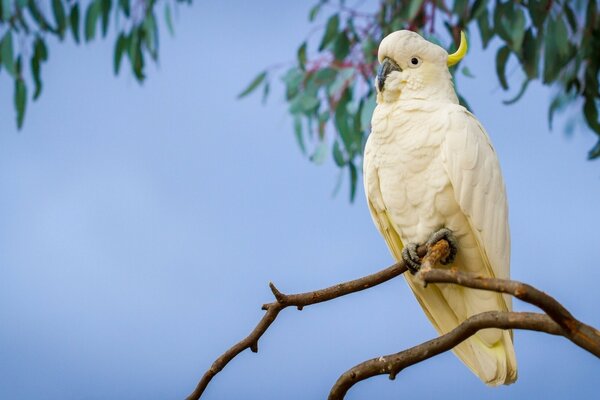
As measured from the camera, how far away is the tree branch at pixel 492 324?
1.38 metres

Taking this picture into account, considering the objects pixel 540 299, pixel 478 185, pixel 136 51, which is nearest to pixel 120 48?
pixel 136 51

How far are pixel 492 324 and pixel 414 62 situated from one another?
0.66m

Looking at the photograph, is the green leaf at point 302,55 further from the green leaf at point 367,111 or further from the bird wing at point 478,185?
the bird wing at point 478,185

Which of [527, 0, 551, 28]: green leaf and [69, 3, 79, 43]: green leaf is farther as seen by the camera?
[69, 3, 79, 43]: green leaf

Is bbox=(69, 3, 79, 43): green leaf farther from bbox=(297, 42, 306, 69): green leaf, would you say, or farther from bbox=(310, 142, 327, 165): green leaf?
bbox=(310, 142, 327, 165): green leaf

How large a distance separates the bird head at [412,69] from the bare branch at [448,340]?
1.92 feet

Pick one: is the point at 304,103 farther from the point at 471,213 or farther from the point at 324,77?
the point at 471,213

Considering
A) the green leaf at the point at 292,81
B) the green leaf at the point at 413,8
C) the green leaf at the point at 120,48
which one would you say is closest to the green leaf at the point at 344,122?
the green leaf at the point at 292,81

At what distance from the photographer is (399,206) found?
1.96 metres

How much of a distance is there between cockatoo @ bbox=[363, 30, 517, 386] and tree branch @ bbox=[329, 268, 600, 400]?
321 millimetres

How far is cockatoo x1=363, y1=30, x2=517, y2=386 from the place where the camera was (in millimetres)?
1889

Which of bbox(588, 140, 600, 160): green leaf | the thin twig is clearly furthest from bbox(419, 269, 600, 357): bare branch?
bbox(588, 140, 600, 160): green leaf

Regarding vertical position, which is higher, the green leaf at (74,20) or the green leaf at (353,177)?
the green leaf at (74,20)

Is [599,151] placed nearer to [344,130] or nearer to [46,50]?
[344,130]
